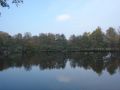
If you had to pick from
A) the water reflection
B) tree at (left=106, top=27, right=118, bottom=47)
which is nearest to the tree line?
tree at (left=106, top=27, right=118, bottom=47)

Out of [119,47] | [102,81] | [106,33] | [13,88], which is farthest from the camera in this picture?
[106,33]

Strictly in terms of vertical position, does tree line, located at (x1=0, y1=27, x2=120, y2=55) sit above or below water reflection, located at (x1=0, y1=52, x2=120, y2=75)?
above

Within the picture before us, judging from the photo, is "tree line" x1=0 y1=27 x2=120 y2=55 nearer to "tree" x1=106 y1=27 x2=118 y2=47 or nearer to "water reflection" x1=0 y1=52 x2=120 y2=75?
"tree" x1=106 y1=27 x2=118 y2=47

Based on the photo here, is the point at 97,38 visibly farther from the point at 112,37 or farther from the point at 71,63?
the point at 71,63

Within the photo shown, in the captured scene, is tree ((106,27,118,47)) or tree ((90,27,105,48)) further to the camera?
tree ((90,27,105,48))

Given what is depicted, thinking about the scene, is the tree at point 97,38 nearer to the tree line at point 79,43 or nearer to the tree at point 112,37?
the tree line at point 79,43

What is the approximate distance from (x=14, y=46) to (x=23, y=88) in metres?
50.8

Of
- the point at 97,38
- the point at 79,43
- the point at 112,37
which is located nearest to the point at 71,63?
the point at 97,38

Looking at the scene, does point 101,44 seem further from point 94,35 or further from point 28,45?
point 28,45

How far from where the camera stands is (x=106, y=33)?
221 ft

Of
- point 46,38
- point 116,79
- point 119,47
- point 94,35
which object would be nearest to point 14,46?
point 46,38

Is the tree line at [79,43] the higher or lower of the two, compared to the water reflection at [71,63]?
higher

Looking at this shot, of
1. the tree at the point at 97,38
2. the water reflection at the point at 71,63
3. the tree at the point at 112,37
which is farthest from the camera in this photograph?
the tree at the point at 97,38

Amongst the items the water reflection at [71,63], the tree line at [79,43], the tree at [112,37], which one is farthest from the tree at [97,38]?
the water reflection at [71,63]
